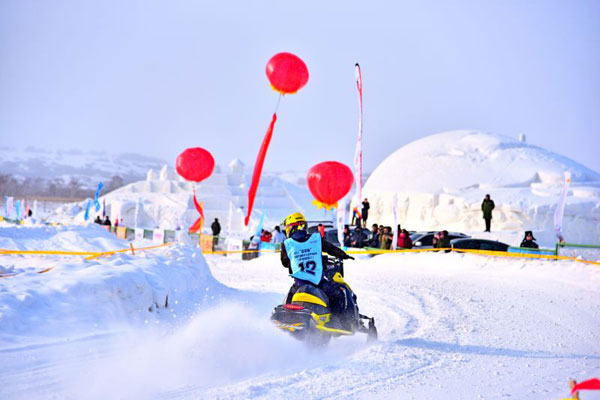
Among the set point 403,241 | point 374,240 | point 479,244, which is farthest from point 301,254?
point 479,244

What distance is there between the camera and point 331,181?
798 inches

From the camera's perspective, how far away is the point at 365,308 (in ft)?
32.0

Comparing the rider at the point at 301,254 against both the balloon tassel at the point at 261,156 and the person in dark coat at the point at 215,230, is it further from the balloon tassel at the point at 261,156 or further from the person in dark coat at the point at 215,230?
the person in dark coat at the point at 215,230

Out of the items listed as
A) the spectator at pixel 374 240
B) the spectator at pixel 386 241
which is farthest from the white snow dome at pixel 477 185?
the spectator at pixel 386 241

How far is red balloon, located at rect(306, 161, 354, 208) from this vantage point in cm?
2030

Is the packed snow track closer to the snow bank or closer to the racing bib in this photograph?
the snow bank

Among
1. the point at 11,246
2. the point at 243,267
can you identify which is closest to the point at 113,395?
the point at 243,267

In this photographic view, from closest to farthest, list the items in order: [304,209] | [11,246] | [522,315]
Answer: [522,315]
[11,246]
[304,209]

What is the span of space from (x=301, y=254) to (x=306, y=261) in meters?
0.10

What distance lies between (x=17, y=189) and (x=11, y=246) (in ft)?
519

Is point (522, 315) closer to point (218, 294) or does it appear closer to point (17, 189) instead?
point (218, 294)

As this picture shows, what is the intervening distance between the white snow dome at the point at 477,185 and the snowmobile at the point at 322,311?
107 ft

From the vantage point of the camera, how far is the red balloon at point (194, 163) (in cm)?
2103

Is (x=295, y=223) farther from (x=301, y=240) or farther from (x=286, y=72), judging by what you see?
(x=286, y=72)
